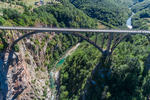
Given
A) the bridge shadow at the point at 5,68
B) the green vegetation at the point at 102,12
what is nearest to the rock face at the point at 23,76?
the bridge shadow at the point at 5,68

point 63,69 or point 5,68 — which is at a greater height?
point 5,68

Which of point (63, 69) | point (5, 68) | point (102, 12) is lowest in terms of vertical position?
point (63, 69)

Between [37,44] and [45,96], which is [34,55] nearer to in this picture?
[37,44]

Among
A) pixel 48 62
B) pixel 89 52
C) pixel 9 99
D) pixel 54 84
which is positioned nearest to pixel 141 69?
pixel 89 52

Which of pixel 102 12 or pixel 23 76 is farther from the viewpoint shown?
pixel 102 12

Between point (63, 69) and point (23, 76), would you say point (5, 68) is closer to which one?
point (23, 76)

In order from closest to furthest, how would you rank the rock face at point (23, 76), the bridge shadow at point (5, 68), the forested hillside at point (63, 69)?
the forested hillside at point (63, 69) → the bridge shadow at point (5, 68) → the rock face at point (23, 76)

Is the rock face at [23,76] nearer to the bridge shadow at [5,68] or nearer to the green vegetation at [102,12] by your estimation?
the bridge shadow at [5,68]

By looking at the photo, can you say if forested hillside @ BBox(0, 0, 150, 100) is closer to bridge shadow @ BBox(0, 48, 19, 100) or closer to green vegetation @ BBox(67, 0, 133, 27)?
bridge shadow @ BBox(0, 48, 19, 100)

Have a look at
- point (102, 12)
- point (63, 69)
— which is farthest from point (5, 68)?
point (102, 12)
